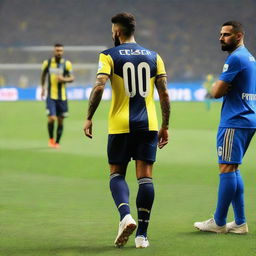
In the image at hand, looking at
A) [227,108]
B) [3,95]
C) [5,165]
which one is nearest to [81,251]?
[227,108]

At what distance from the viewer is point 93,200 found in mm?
8734

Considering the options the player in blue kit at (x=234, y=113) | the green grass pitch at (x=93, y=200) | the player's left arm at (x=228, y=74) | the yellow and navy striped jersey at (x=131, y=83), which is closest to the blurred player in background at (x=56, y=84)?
the green grass pitch at (x=93, y=200)

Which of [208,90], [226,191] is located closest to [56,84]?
[226,191]

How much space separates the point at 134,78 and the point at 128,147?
58 centimetres

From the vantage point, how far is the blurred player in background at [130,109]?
6.04 m

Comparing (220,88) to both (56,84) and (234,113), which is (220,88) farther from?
(56,84)

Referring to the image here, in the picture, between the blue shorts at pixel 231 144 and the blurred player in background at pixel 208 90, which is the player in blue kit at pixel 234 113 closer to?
the blue shorts at pixel 231 144

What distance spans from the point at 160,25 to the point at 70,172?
135 feet

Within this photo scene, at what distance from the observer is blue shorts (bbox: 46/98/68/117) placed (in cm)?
1627

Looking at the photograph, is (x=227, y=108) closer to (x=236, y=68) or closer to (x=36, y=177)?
(x=236, y=68)

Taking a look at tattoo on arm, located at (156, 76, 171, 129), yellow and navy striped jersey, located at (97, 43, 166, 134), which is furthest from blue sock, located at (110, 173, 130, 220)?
tattoo on arm, located at (156, 76, 171, 129)

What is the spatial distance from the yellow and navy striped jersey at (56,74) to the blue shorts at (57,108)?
9 cm

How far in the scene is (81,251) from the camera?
5.87m

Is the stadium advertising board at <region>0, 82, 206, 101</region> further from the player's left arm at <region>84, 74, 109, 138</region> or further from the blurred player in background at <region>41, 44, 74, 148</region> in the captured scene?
the player's left arm at <region>84, 74, 109, 138</region>
